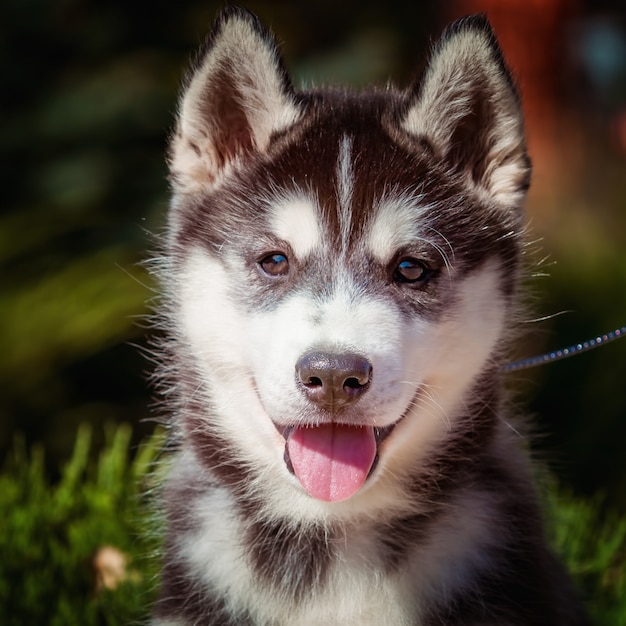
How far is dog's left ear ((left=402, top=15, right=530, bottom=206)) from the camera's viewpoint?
323cm

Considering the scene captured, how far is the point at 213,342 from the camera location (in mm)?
3293

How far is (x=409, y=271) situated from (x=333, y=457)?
593 mm

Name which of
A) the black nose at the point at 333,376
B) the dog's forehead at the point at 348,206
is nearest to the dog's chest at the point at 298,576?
the black nose at the point at 333,376

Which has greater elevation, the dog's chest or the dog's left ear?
the dog's left ear

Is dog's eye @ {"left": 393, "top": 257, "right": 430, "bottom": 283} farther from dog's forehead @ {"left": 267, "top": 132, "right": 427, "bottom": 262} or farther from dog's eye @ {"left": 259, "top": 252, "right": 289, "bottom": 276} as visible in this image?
dog's eye @ {"left": 259, "top": 252, "right": 289, "bottom": 276}

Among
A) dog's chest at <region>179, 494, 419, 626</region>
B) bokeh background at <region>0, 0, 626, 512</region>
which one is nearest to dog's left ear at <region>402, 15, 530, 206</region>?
dog's chest at <region>179, 494, 419, 626</region>

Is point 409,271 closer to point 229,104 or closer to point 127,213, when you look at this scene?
point 229,104

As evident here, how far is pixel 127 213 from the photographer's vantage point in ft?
23.5

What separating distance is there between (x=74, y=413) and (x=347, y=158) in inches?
163

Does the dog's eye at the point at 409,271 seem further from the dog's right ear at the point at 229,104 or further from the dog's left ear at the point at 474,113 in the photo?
the dog's right ear at the point at 229,104

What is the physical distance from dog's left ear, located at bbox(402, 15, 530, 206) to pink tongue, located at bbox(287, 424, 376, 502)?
37.7 inches

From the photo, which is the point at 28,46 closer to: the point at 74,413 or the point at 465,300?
the point at 74,413

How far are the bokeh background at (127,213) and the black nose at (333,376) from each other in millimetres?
3489

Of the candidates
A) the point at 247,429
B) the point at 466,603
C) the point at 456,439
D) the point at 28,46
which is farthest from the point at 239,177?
the point at 28,46
